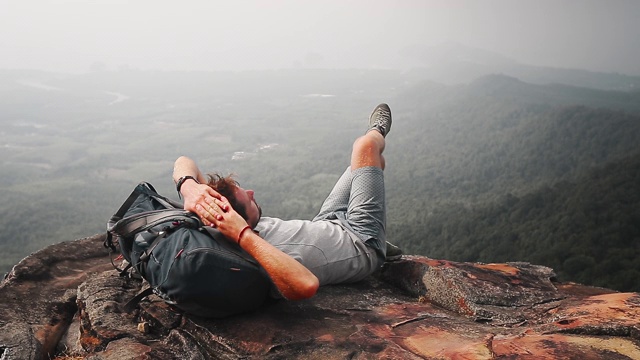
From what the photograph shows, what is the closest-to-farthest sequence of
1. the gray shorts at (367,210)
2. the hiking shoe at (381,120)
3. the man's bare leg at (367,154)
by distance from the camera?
the gray shorts at (367,210)
the man's bare leg at (367,154)
the hiking shoe at (381,120)

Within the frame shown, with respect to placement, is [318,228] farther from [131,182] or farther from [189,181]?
[131,182]

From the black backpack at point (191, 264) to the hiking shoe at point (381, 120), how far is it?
350cm

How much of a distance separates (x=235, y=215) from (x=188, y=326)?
50.1 inches

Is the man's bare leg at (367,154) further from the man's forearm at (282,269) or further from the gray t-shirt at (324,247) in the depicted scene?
the man's forearm at (282,269)

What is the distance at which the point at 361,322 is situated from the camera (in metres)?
4.94

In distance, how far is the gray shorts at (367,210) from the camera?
5727 mm

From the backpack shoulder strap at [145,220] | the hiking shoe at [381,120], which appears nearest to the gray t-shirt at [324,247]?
the backpack shoulder strap at [145,220]

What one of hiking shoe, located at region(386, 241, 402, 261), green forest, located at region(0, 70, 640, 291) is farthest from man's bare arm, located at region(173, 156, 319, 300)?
green forest, located at region(0, 70, 640, 291)

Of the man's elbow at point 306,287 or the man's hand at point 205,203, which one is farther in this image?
the man's hand at point 205,203

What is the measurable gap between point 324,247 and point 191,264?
1.58 metres

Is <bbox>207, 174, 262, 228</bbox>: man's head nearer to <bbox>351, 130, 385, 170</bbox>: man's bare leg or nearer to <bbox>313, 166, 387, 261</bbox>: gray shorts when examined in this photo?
<bbox>313, 166, 387, 261</bbox>: gray shorts

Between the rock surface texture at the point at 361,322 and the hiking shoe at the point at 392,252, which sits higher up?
the hiking shoe at the point at 392,252

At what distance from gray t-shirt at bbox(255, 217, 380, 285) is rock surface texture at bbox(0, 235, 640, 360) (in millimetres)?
317

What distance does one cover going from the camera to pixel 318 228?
538 centimetres
